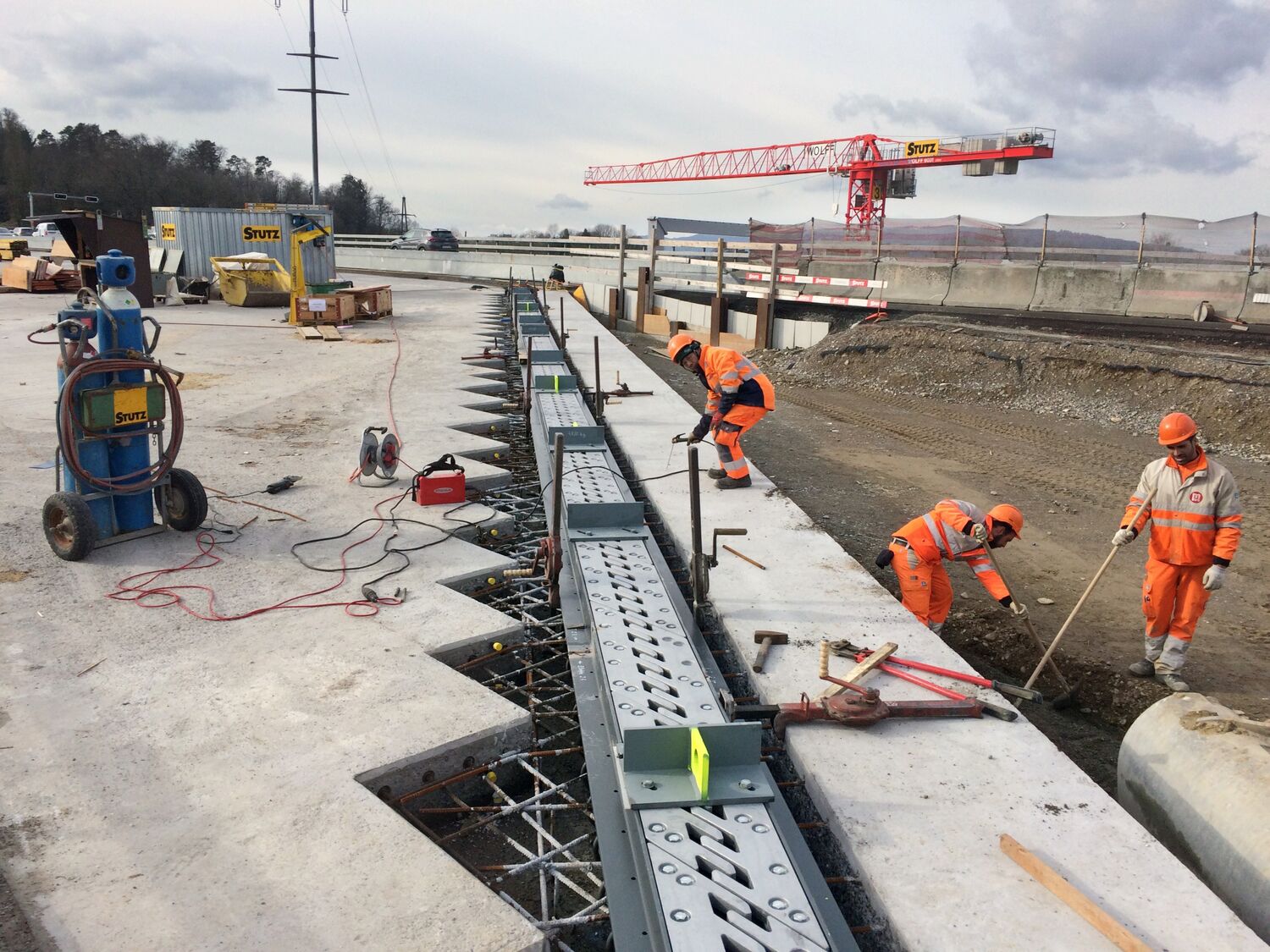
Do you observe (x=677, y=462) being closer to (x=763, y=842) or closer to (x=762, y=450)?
(x=762, y=450)

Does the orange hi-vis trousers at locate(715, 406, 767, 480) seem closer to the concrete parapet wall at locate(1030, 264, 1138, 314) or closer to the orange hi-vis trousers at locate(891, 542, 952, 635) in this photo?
the orange hi-vis trousers at locate(891, 542, 952, 635)

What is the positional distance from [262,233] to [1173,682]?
2420cm

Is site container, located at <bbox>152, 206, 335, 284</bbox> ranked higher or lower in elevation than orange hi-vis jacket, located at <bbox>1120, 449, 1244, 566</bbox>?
higher

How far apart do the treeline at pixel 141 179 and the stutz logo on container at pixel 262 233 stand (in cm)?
4692

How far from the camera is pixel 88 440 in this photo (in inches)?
231

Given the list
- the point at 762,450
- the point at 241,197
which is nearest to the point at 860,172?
the point at 762,450

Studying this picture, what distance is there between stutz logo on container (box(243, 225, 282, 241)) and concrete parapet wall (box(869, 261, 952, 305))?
15.7 metres

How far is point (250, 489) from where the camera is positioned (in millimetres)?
7398

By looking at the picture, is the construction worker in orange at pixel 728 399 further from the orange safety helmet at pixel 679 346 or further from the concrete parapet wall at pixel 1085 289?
the concrete parapet wall at pixel 1085 289

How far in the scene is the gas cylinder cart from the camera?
5.71m

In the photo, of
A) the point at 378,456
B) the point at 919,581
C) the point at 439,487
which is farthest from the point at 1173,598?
the point at 378,456

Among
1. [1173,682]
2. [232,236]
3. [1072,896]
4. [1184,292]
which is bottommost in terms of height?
[1173,682]

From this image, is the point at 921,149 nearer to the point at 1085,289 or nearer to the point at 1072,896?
the point at 1085,289

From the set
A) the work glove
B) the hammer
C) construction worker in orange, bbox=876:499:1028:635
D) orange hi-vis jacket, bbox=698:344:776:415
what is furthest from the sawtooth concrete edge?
the work glove
